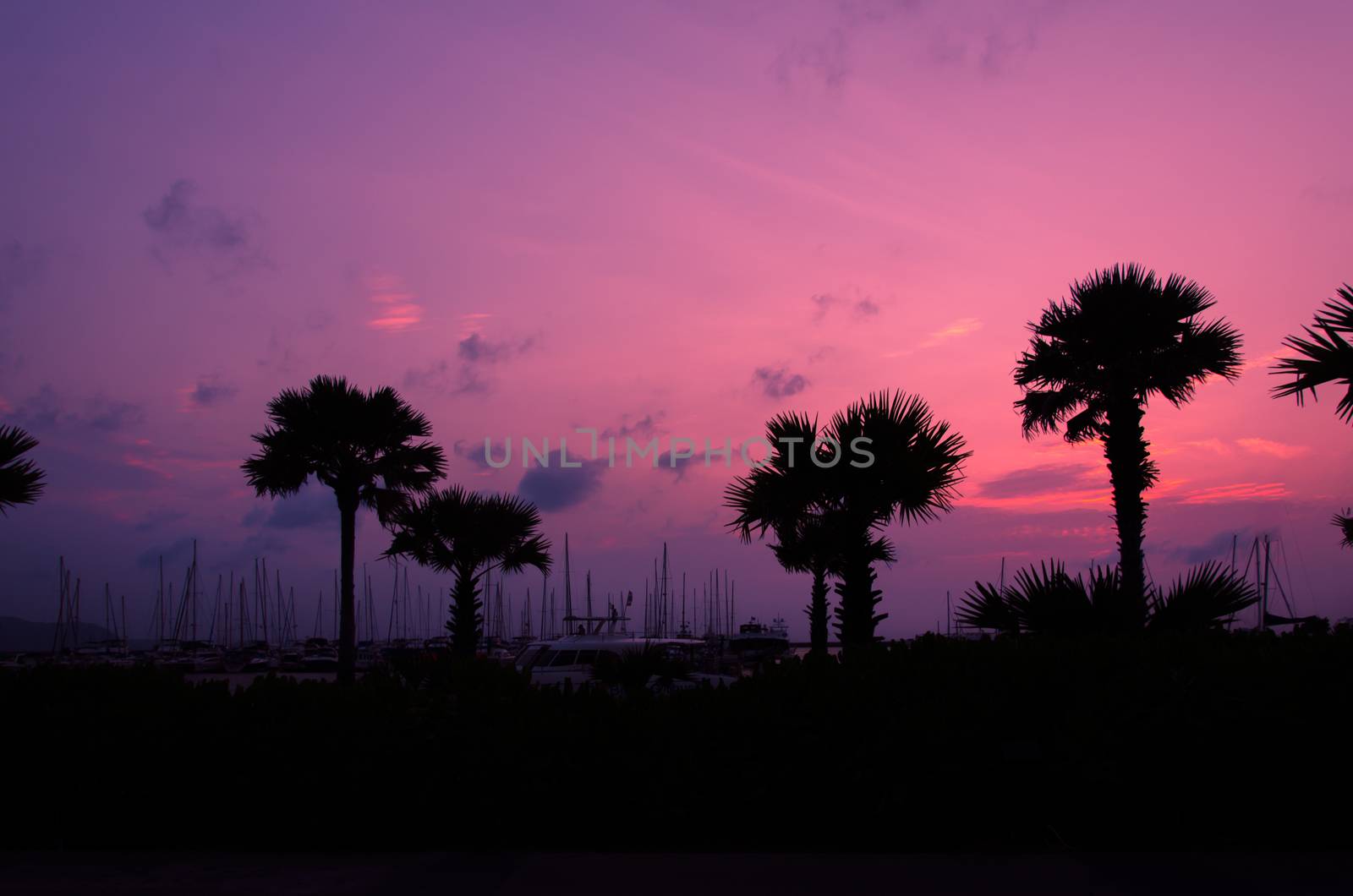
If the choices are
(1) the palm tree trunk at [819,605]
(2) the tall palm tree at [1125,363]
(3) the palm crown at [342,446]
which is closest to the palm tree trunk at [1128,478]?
(2) the tall palm tree at [1125,363]

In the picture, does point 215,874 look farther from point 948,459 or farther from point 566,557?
point 566,557

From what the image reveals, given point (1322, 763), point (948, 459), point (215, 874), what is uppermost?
point (948, 459)

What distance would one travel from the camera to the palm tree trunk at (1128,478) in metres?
21.5

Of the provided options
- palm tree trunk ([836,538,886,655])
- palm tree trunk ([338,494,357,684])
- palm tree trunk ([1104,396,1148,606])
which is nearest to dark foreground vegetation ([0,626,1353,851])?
palm tree trunk ([836,538,886,655])

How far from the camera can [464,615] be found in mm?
32844

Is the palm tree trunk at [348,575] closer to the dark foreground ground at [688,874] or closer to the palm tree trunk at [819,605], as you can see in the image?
the palm tree trunk at [819,605]

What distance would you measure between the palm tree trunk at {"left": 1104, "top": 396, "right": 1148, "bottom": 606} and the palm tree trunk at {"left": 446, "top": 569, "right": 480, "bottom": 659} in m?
19.9

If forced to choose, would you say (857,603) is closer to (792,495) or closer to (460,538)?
(792,495)

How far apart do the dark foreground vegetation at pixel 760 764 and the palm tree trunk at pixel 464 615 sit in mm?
25437

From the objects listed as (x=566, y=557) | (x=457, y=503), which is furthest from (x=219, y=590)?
(x=457, y=503)

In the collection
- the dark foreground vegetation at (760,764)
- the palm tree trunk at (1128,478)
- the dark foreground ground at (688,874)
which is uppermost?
the palm tree trunk at (1128,478)

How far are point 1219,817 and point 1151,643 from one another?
4.80 feet

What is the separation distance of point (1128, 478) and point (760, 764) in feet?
56.7

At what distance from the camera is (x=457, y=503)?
110 feet
